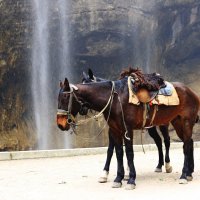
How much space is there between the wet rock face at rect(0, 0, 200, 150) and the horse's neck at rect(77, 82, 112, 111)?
42.3 feet

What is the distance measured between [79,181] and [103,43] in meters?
13.6

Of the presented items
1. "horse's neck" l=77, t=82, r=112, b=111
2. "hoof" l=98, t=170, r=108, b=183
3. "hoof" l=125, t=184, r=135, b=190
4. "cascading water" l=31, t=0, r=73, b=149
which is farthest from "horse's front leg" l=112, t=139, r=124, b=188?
"cascading water" l=31, t=0, r=73, b=149

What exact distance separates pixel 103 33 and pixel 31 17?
3247 mm

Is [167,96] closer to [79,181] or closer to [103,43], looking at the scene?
[79,181]

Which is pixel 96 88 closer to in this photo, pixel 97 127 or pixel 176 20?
pixel 97 127

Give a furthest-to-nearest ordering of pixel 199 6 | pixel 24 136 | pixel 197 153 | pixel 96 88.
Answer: pixel 199 6, pixel 24 136, pixel 197 153, pixel 96 88

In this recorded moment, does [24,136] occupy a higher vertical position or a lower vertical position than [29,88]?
lower

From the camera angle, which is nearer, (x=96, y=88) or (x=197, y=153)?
(x=96, y=88)

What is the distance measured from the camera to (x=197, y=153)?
11.5 meters

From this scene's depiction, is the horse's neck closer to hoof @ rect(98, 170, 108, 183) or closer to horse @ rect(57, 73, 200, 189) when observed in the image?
horse @ rect(57, 73, 200, 189)

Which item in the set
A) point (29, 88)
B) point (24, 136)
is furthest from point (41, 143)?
point (29, 88)

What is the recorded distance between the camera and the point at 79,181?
24.3ft

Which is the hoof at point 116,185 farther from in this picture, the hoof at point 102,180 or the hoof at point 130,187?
the hoof at point 102,180

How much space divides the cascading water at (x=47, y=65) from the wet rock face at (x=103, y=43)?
22 cm
